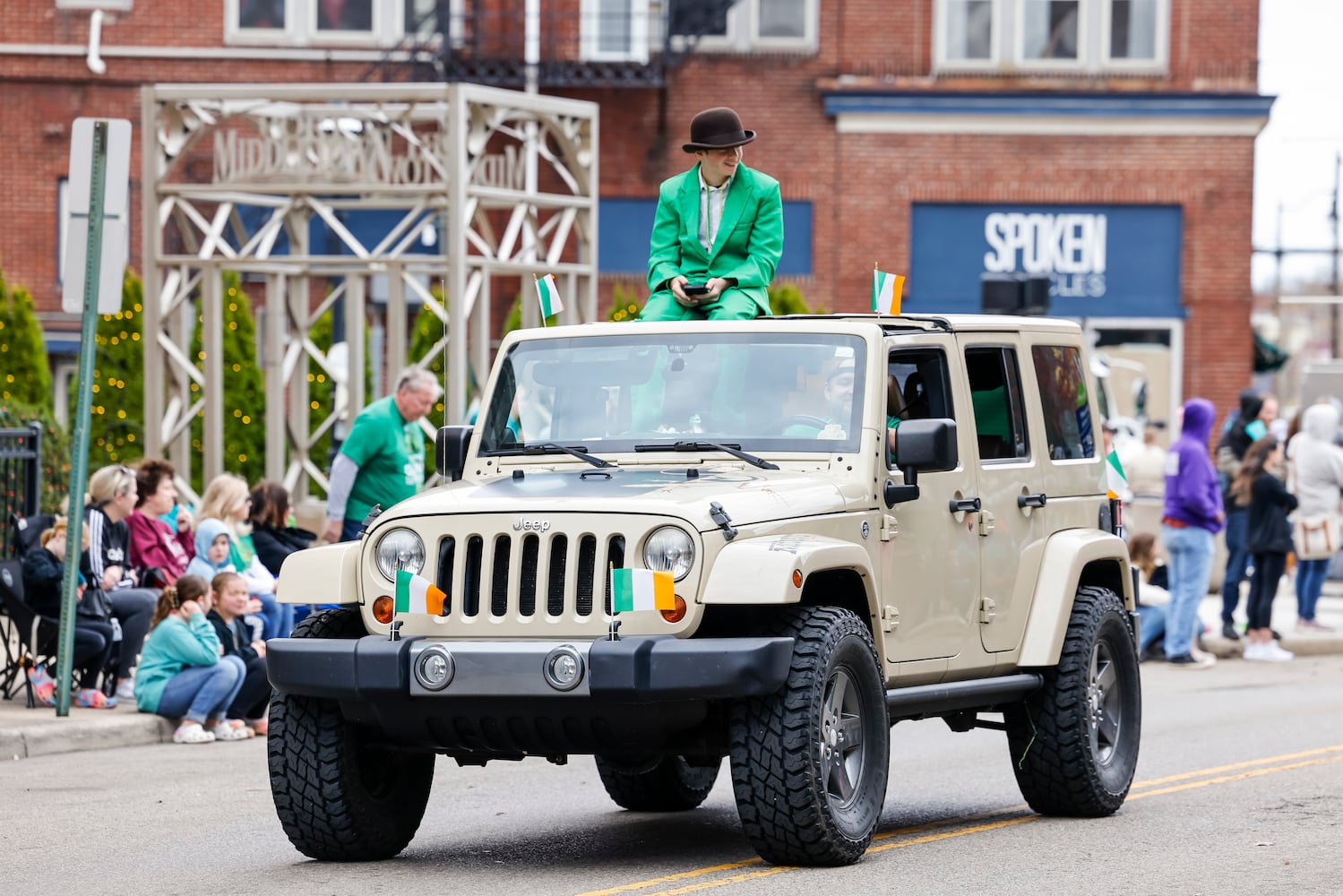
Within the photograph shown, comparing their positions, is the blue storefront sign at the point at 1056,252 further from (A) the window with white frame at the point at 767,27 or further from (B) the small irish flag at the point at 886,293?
(B) the small irish flag at the point at 886,293

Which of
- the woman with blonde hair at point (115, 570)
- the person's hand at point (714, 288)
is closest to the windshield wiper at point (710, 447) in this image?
the person's hand at point (714, 288)

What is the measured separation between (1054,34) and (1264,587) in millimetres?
14202

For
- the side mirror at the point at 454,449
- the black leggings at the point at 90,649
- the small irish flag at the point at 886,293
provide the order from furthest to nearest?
the black leggings at the point at 90,649, the small irish flag at the point at 886,293, the side mirror at the point at 454,449

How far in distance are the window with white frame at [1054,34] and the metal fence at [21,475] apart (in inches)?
704

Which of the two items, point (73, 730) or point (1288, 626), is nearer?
point (73, 730)

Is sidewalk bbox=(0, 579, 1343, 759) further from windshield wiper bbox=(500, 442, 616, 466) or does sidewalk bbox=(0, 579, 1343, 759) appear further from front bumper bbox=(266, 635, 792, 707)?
front bumper bbox=(266, 635, 792, 707)

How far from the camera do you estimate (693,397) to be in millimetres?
8430

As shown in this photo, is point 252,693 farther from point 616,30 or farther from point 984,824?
point 616,30

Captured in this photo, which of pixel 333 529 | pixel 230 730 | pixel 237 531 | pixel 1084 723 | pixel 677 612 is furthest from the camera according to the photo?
pixel 237 531

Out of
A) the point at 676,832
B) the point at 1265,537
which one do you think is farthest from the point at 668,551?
the point at 1265,537

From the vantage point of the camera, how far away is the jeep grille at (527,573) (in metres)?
7.30

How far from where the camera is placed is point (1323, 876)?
7758 millimetres

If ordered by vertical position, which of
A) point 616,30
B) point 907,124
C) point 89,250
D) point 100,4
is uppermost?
point 100,4

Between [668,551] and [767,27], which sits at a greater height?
[767,27]
